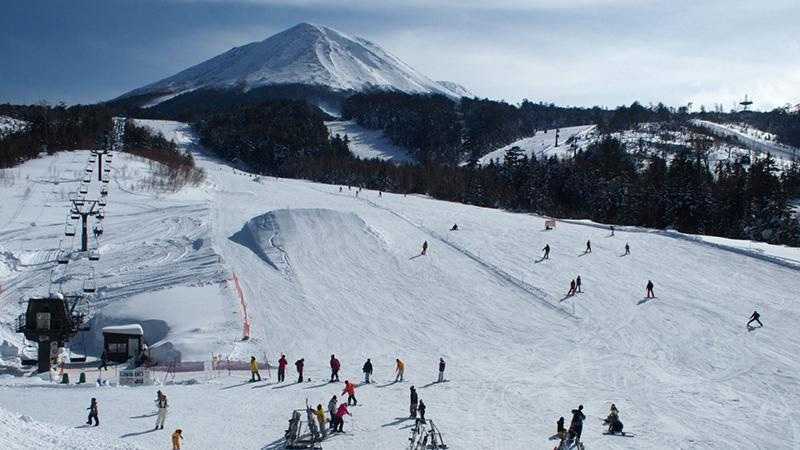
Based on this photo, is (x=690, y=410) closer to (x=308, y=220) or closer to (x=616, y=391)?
(x=616, y=391)

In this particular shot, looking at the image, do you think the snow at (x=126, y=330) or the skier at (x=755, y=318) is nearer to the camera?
the snow at (x=126, y=330)

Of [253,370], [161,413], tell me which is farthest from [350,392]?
[161,413]

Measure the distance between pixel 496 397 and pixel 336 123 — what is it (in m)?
165

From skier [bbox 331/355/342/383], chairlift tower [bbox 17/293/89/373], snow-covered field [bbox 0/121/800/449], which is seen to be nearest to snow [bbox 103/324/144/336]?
chairlift tower [bbox 17/293/89/373]

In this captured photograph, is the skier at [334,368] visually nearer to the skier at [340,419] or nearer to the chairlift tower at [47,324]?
the skier at [340,419]

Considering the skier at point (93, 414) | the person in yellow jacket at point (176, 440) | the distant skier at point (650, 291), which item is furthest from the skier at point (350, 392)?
the distant skier at point (650, 291)

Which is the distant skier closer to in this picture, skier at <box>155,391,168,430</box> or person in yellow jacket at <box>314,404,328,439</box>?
person in yellow jacket at <box>314,404,328,439</box>

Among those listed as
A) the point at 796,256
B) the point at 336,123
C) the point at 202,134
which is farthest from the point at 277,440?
the point at 336,123

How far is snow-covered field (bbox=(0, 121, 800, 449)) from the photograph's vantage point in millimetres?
18516

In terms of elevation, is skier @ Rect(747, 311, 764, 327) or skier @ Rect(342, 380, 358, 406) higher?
skier @ Rect(747, 311, 764, 327)

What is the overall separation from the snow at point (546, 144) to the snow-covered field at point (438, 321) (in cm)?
8814

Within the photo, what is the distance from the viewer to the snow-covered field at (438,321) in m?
18.5

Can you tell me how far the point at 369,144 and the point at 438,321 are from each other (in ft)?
440

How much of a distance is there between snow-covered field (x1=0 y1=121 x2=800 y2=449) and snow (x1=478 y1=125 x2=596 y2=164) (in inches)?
3470
